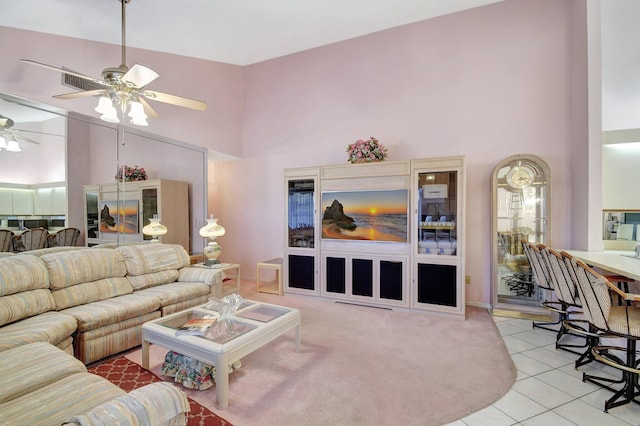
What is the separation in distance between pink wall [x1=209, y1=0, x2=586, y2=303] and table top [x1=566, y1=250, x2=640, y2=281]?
0.74 meters

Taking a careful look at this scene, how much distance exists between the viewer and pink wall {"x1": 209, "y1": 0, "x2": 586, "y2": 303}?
145 inches

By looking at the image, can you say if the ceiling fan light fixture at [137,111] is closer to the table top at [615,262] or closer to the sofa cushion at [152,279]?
the sofa cushion at [152,279]

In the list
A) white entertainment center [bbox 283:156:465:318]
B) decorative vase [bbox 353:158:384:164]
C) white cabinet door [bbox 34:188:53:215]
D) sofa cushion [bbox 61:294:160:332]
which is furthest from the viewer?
decorative vase [bbox 353:158:384:164]

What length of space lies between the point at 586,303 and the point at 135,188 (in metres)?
4.79

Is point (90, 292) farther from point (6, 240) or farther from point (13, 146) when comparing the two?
point (13, 146)

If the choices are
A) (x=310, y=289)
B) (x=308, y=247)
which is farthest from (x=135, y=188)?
(x=310, y=289)

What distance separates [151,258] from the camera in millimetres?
3508

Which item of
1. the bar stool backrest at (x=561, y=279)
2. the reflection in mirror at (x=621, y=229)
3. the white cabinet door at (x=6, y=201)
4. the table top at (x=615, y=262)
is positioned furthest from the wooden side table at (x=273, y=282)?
the reflection in mirror at (x=621, y=229)

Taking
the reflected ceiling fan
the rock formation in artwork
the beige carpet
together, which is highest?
the reflected ceiling fan

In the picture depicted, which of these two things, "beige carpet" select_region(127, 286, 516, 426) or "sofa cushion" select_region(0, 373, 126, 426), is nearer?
"sofa cushion" select_region(0, 373, 126, 426)

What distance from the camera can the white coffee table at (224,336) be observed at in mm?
1927

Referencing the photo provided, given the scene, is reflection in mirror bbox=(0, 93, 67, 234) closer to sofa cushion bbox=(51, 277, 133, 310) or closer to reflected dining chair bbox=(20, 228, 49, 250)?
reflected dining chair bbox=(20, 228, 49, 250)

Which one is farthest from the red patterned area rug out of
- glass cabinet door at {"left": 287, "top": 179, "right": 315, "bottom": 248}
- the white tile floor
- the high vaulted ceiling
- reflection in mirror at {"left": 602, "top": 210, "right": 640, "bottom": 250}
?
reflection in mirror at {"left": 602, "top": 210, "right": 640, "bottom": 250}

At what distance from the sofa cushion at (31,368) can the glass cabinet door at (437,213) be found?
350cm
